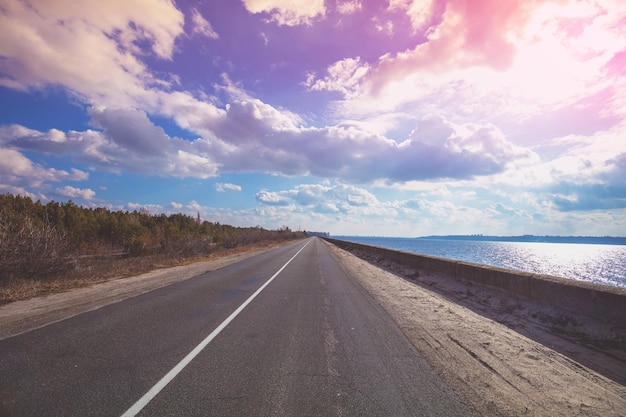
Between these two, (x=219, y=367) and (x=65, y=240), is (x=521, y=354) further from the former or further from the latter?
(x=65, y=240)

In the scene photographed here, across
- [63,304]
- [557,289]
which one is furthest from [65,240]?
[557,289]

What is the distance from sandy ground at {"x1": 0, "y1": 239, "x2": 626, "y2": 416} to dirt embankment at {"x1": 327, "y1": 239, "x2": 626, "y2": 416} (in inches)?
0.5

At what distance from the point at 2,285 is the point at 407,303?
12.3 m

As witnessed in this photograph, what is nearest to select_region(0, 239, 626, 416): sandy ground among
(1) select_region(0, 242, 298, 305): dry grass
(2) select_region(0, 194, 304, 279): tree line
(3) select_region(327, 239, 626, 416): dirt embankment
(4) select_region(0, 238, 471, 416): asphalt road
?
(3) select_region(327, 239, 626, 416): dirt embankment

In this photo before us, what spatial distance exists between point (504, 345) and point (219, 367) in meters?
4.78

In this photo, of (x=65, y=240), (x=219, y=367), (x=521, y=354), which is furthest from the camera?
(x=65, y=240)

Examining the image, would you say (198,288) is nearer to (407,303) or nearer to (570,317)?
(407,303)

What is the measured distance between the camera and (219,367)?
4578mm

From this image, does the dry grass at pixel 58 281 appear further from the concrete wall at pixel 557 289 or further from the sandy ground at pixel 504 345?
the concrete wall at pixel 557 289

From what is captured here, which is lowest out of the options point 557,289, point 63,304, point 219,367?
point 63,304

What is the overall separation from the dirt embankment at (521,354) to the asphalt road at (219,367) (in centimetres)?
48

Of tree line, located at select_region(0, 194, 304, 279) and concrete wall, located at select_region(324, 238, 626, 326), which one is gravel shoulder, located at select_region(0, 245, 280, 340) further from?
concrete wall, located at select_region(324, 238, 626, 326)

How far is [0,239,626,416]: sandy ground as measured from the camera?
392 cm

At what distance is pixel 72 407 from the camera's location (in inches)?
134
